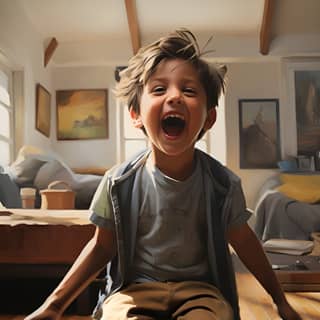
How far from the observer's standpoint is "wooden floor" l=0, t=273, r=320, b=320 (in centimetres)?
114

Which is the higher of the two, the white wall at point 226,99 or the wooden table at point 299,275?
the white wall at point 226,99

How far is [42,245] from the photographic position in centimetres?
143

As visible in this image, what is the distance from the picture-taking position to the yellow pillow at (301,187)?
3.94 m

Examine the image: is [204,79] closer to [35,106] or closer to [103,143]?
[35,106]

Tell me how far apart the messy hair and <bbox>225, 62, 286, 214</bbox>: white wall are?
4337 millimetres

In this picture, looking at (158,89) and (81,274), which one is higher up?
(158,89)

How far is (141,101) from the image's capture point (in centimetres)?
77

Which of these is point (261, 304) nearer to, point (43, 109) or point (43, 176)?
point (43, 176)

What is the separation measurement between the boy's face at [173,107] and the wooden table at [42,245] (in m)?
0.72

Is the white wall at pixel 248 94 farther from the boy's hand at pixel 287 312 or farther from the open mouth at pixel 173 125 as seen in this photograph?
the open mouth at pixel 173 125

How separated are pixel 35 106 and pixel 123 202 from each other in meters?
4.00

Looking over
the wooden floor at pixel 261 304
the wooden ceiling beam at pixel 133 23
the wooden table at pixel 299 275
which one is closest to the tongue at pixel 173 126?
the wooden floor at pixel 261 304

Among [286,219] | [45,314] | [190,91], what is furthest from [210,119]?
[286,219]

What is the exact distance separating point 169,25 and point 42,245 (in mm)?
3749
